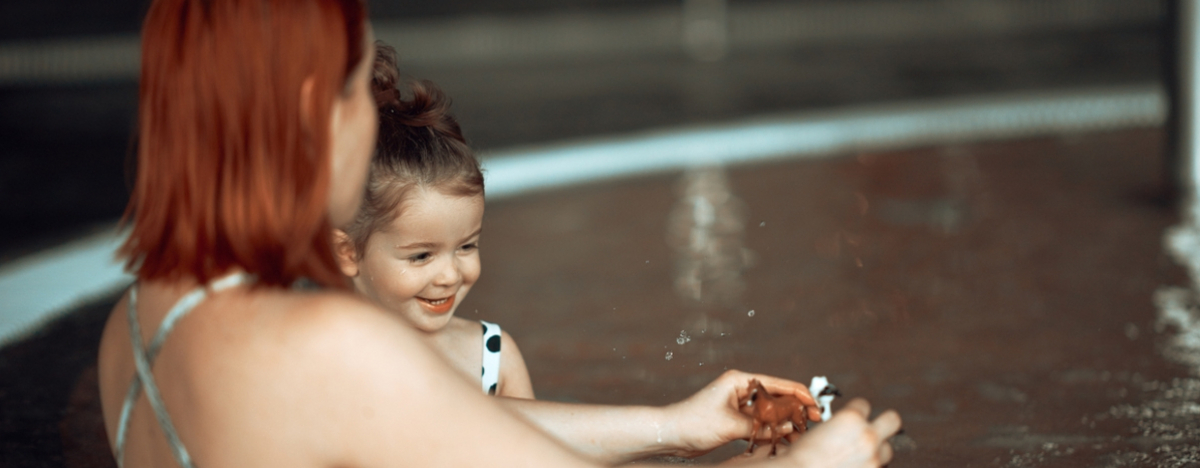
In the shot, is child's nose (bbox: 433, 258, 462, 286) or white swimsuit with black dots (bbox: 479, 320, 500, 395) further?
white swimsuit with black dots (bbox: 479, 320, 500, 395)

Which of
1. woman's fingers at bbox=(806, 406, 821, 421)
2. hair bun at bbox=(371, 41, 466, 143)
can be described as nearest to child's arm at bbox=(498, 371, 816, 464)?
woman's fingers at bbox=(806, 406, 821, 421)

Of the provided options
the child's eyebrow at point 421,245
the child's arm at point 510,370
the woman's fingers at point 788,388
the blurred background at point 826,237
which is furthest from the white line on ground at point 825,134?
the woman's fingers at point 788,388

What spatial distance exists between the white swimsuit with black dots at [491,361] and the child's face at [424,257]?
0.49 feet

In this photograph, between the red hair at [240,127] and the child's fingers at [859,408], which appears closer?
the red hair at [240,127]

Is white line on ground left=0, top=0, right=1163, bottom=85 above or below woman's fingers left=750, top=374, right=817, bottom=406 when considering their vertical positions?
above

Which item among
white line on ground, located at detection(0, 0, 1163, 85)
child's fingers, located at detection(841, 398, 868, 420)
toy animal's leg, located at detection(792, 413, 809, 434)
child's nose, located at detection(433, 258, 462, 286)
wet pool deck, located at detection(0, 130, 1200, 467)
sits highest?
white line on ground, located at detection(0, 0, 1163, 85)

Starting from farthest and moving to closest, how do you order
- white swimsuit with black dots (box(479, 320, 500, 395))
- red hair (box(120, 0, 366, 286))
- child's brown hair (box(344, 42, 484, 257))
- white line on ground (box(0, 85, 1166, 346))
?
1. white line on ground (box(0, 85, 1166, 346))
2. white swimsuit with black dots (box(479, 320, 500, 395))
3. child's brown hair (box(344, 42, 484, 257))
4. red hair (box(120, 0, 366, 286))

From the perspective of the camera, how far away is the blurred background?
270cm

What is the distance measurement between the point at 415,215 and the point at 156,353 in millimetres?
715

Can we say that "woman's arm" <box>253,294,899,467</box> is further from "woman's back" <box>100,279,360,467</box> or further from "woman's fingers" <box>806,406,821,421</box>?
"woman's fingers" <box>806,406,821,421</box>

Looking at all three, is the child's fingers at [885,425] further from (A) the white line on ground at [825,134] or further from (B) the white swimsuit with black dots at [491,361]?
(A) the white line on ground at [825,134]

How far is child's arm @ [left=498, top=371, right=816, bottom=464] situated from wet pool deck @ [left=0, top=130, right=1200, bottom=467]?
641 mm

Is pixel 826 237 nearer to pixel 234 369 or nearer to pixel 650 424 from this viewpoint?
pixel 650 424

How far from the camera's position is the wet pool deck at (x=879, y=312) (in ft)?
8.23
